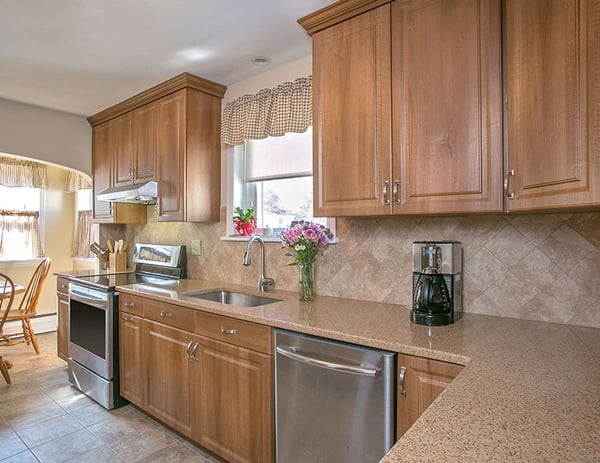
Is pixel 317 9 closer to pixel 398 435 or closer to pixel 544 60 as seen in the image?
pixel 544 60

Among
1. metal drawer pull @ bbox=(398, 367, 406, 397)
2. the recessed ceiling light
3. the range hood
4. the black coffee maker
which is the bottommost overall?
metal drawer pull @ bbox=(398, 367, 406, 397)

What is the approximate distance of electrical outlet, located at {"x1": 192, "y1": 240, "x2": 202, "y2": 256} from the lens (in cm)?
319

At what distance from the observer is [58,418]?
2.63m

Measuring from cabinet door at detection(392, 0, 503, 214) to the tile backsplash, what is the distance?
34 cm

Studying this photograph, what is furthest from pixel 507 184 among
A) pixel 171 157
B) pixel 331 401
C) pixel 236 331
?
pixel 171 157

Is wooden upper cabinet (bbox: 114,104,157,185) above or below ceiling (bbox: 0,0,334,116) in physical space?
below

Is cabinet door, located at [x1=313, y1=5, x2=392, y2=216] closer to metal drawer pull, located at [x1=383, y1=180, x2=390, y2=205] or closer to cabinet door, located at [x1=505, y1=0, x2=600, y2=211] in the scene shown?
metal drawer pull, located at [x1=383, y1=180, x2=390, y2=205]

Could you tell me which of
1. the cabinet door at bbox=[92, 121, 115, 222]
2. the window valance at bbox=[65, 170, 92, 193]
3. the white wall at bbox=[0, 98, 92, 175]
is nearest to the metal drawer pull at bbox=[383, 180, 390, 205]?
the cabinet door at bbox=[92, 121, 115, 222]

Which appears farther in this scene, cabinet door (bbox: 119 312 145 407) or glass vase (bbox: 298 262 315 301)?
cabinet door (bbox: 119 312 145 407)

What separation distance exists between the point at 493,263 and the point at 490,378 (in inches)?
33.4

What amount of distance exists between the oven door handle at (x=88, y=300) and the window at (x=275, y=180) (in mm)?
1012

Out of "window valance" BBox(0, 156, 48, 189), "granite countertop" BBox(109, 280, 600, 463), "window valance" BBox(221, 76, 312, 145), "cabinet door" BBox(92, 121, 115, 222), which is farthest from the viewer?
"window valance" BBox(0, 156, 48, 189)

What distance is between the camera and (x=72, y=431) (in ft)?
8.05

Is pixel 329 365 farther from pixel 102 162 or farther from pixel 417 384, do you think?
pixel 102 162
